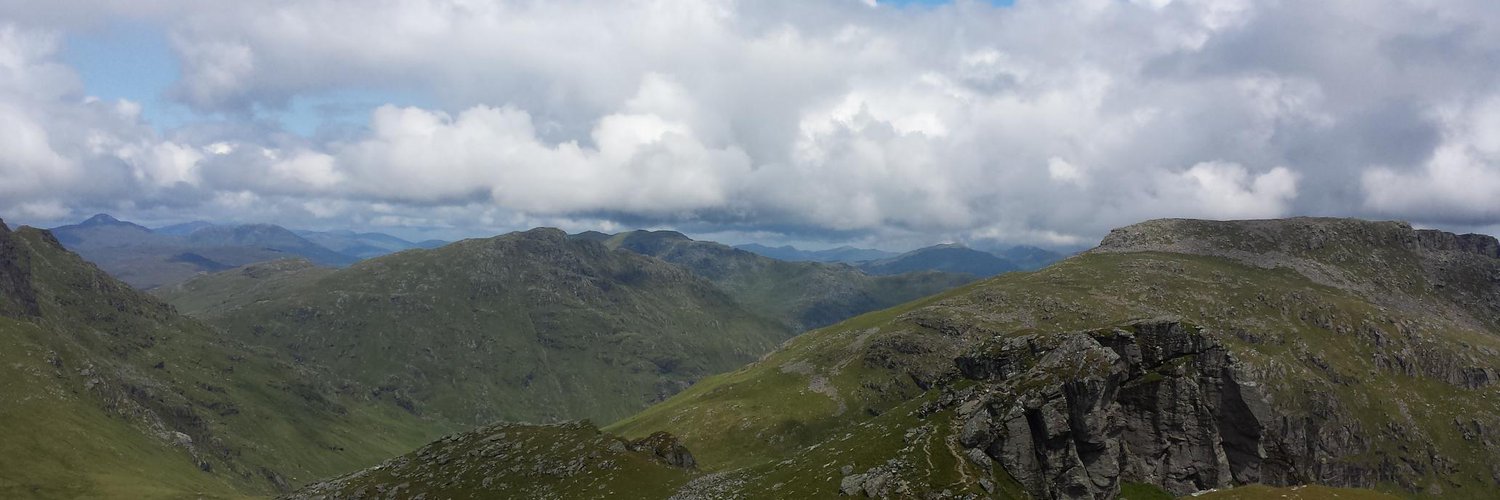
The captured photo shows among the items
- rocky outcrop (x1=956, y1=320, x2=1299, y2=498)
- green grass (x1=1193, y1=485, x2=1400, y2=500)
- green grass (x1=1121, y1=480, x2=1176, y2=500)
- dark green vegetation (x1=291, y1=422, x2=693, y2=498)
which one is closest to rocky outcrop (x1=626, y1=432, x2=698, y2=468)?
dark green vegetation (x1=291, y1=422, x2=693, y2=498)

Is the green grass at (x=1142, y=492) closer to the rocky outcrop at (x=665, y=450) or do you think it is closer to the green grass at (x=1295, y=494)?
the green grass at (x=1295, y=494)

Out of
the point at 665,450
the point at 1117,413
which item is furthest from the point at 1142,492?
the point at 665,450

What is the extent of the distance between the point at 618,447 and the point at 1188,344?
81039mm

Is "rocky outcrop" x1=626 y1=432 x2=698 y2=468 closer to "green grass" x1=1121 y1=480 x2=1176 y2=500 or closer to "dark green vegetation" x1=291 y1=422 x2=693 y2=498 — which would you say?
"dark green vegetation" x1=291 y1=422 x2=693 y2=498

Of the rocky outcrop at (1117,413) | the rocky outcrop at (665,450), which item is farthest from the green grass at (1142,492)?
the rocky outcrop at (665,450)

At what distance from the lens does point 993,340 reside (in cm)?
9612

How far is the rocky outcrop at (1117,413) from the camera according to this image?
250ft

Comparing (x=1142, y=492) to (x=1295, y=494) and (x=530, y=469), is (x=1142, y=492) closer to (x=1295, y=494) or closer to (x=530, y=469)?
(x=1295, y=494)

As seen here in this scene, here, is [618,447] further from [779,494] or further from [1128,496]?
[1128,496]

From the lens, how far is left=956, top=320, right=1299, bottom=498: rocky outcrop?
76.3m

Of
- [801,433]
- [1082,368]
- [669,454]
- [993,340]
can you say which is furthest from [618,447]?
[801,433]

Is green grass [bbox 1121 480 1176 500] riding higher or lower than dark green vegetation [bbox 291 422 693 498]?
higher

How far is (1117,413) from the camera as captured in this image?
83.7 meters

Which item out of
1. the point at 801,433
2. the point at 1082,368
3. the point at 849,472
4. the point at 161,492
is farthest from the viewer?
the point at 161,492
